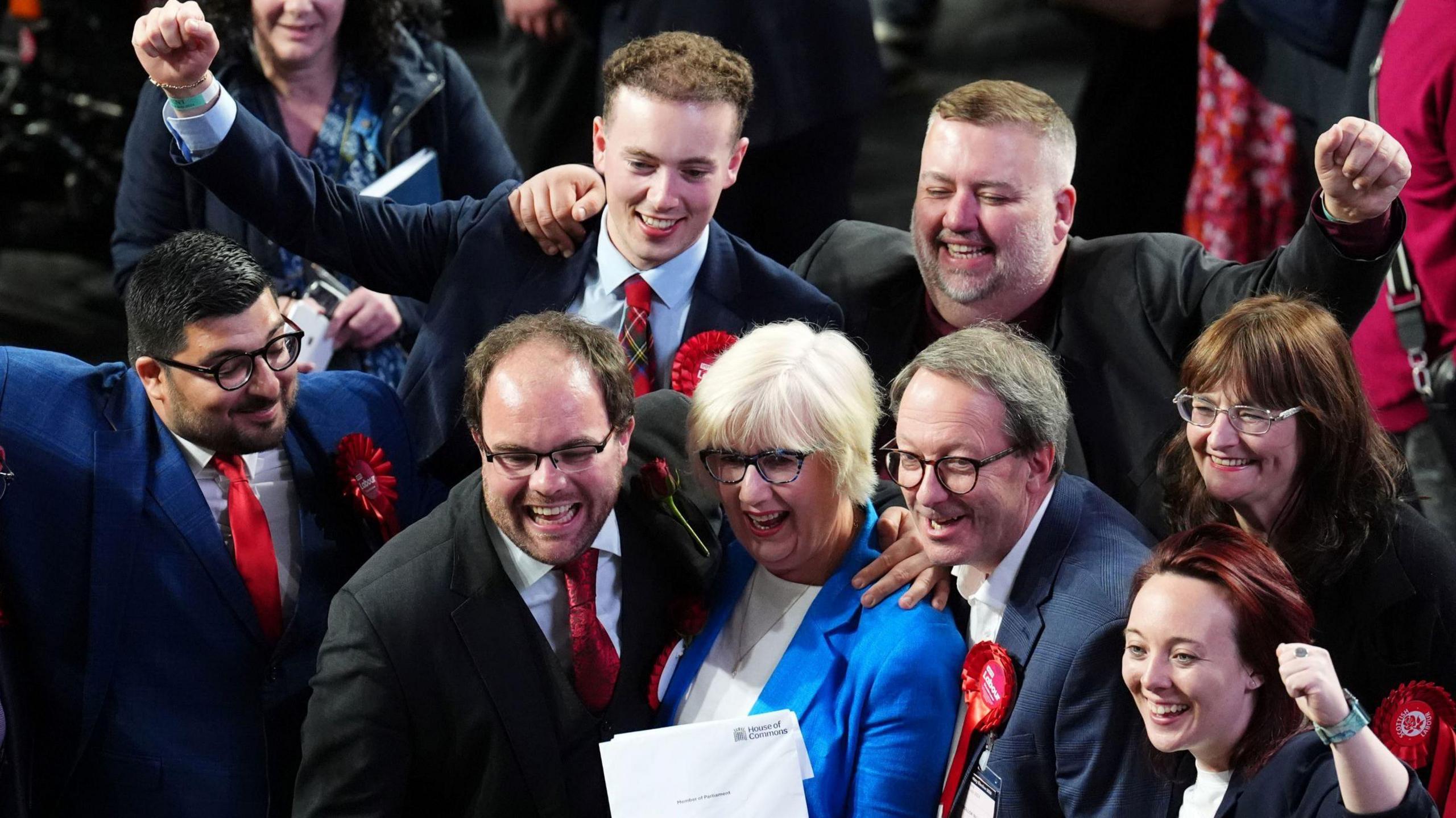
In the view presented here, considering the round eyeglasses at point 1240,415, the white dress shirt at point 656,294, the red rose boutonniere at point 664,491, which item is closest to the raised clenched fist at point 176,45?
the white dress shirt at point 656,294

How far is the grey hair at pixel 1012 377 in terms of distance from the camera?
10.0ft

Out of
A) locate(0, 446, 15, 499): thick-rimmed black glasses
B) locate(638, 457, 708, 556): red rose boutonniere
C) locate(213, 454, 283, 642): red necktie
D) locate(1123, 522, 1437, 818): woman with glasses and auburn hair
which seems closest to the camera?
locate(1123, 522, 1437, 818): woman with glasses and auburn hair

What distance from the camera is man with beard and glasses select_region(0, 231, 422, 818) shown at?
3287 millimetres

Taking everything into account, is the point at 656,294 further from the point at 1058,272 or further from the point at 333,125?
the point at 333,125

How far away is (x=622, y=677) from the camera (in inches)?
125

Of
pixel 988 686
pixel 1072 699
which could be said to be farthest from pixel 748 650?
pixel 1072 699

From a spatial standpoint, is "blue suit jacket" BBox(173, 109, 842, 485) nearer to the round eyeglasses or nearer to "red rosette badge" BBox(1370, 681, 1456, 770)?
the round eyeglasses

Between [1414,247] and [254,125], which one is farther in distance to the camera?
[1414,247]

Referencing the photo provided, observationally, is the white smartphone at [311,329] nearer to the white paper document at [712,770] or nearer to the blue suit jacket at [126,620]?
the blue suit jacket at [126,620]

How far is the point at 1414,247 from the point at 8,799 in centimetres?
363

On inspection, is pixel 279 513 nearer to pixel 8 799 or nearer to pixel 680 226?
pixel 8 799

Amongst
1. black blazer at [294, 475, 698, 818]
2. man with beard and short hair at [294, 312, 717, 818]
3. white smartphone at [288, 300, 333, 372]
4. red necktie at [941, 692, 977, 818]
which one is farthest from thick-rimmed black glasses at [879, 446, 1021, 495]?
white smartphone at [288, 300, 333, 372]

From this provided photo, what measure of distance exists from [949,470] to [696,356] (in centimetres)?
84

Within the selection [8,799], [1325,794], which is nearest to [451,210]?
[8,799]
